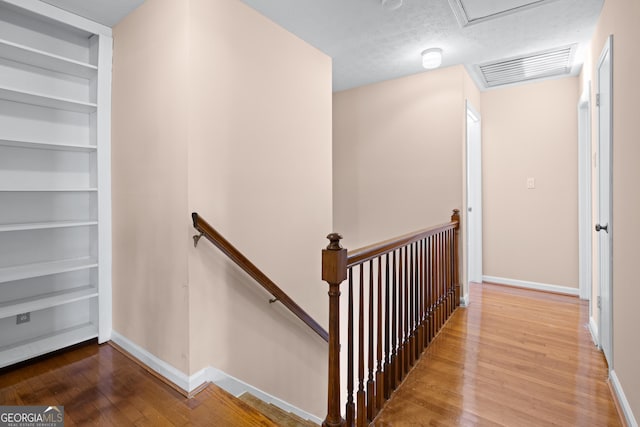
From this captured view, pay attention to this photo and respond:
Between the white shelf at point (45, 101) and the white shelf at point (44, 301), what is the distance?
4.36 feet

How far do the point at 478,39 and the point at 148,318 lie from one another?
3344mm

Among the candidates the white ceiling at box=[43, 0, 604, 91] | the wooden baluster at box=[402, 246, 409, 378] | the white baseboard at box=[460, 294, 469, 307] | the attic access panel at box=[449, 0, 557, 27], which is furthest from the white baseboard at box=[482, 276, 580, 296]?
the attic access panel at box=[449, 0, 557, 27]

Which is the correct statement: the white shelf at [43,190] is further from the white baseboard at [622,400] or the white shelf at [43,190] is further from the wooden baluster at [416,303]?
the white baseboard at [622,400]

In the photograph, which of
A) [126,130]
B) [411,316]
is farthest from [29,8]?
[411,316]

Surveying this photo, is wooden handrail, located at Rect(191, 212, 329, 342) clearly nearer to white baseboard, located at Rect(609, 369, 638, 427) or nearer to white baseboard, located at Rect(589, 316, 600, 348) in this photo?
white baseboard, located at Rect(609, 369, 638, 427)

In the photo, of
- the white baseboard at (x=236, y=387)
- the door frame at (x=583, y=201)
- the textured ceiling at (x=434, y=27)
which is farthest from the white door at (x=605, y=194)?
the white baseboard at (x=236, y=387)

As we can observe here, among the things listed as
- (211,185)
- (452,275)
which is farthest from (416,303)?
(211,185)

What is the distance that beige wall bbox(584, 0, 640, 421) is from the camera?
1591mm

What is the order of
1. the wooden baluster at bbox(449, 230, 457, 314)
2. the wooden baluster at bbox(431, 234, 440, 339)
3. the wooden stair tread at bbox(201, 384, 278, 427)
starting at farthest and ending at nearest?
the wooden baluster at bbox(449, 230, 457, 314) → the wooden baluster at bbox(431, 234, 440, 339) → the wooden stair tread at bbox(201, 384, 278, 427)

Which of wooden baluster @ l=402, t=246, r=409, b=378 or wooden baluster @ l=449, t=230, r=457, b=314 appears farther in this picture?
wooden baluster @ l=449, t=230, r=457, b=314

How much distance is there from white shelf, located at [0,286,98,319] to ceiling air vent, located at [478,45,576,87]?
13.5 ft

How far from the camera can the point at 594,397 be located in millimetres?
1922

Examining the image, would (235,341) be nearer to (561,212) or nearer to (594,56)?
(594,56)

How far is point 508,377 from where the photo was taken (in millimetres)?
2139
